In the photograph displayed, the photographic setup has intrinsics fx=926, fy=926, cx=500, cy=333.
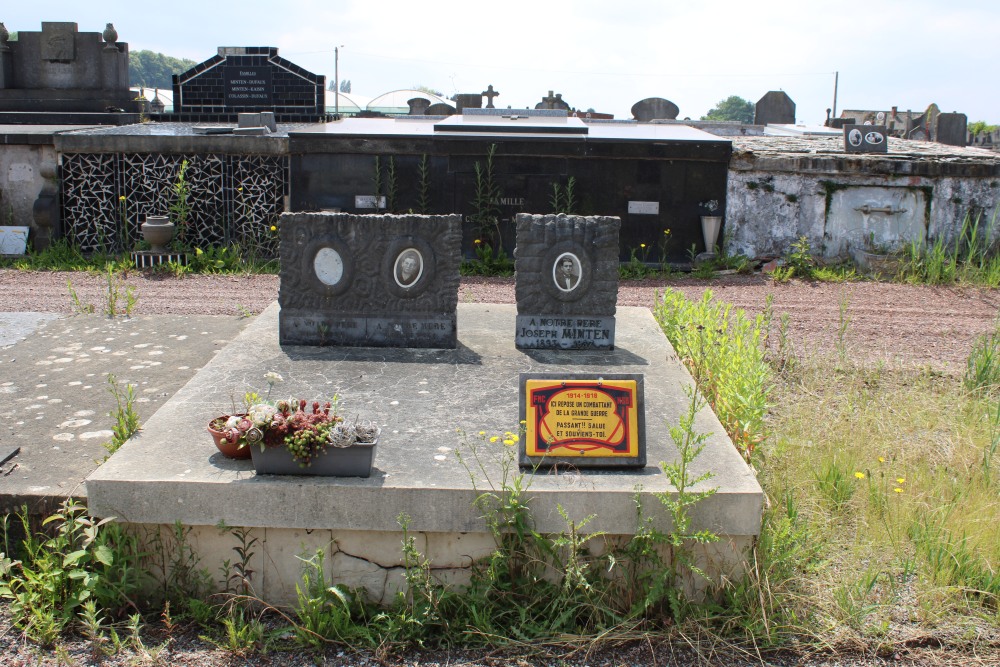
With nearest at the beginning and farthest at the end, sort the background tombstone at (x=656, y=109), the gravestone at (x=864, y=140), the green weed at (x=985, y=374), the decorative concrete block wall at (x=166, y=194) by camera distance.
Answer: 1. the green weed at (x=985, y=374)
2. the decorative concrete block wall at (x=166, y=194)
3. the gravestone at (x=864, y=140)
4. the background tombstone at (x=656, y=109)

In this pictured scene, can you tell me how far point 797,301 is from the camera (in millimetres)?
9641

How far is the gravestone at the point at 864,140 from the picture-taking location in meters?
12.2

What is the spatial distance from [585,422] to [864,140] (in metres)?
10.0

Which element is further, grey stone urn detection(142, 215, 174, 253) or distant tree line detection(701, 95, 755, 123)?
distant tree line detection(701, 95, 755, 123)

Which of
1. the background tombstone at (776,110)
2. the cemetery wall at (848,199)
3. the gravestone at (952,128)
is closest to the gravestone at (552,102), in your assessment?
the background tombstone at (776,110)

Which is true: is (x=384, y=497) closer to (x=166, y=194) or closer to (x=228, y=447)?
(x=228, y=447)

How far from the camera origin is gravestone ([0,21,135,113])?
16.1 metres

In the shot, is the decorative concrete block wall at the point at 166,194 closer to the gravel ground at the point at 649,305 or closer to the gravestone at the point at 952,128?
the gravel ground at the point at 649,305

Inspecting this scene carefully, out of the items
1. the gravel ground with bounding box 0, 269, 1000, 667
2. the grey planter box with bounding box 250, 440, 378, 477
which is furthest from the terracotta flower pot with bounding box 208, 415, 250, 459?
the gravel ground with bounding box 0, 269, 1000, 667

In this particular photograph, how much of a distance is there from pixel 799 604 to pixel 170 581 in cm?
249

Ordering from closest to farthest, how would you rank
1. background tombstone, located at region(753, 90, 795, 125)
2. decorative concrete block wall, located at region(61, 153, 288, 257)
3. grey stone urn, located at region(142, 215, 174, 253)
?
grey stone urn, located at region(142, 215, 174, 253)
decorative concrete block wall, located at region(61, 153, 288, 257)
background tombstone, located at region(753, 90, 795, 125)

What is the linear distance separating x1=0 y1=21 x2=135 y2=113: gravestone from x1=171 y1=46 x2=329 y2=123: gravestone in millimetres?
1157

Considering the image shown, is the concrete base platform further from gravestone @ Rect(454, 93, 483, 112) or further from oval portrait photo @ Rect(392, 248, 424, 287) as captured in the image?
gravestone @ Rect(454, 93, 483, 112)

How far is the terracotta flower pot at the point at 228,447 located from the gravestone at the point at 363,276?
78.0 inches
